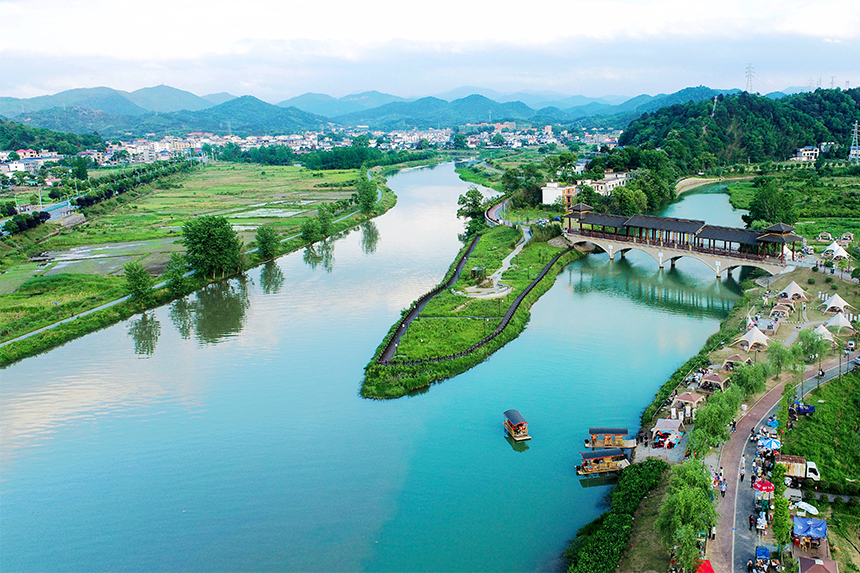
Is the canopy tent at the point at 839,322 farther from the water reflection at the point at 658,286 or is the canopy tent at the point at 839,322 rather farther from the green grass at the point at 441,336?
the green grass at the point at 441,336

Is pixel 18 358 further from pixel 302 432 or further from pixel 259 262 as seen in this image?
pixel 259 262

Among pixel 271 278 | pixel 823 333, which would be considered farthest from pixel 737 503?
pixel 271 278

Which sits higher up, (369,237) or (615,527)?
(369,237)

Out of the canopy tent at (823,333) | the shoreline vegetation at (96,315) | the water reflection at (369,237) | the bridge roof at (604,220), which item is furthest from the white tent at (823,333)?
the shoreline vegetation at (96,315)

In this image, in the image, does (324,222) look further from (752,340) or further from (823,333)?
(823,333)

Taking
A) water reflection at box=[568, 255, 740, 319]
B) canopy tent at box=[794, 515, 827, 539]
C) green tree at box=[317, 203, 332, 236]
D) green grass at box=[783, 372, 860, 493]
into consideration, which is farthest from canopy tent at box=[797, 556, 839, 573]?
green tree at box=[317, 203, 332, 236]
